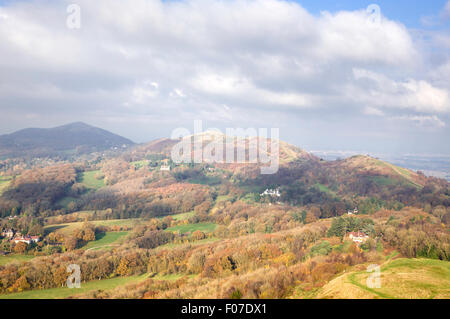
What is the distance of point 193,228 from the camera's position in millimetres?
67562

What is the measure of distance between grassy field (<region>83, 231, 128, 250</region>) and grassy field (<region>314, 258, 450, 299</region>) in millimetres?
46202

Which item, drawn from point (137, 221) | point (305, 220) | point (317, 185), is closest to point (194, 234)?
point (137, 221)

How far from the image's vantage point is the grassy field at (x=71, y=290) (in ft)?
95.7

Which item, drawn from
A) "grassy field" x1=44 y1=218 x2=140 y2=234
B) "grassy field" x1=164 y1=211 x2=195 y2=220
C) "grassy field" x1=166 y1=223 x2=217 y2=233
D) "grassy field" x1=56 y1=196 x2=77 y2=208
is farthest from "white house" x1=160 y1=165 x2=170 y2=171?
"grassy field" x1=166 y1=223 x2=217 y2=233

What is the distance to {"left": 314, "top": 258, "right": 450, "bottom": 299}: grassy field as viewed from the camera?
17.3m

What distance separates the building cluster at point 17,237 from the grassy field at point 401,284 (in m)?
59.4

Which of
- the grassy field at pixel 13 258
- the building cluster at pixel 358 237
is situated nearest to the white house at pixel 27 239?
the grassy field at pixel 13 258

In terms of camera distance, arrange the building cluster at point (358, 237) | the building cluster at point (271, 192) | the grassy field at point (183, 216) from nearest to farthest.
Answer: the building cluster at point (358, 237)
the grassy field at point (183, 216)
the building cluster at point (271, 192)

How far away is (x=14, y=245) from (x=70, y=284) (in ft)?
95.8

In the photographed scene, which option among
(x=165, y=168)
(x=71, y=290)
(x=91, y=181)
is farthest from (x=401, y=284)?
(x=165, y=168)

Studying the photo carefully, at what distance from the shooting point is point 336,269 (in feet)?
84.9

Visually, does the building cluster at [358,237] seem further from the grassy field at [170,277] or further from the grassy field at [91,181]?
the grassy field at [91,181]

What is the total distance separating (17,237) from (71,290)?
3598 centimetres

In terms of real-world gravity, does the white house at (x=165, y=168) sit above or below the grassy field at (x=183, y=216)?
above
